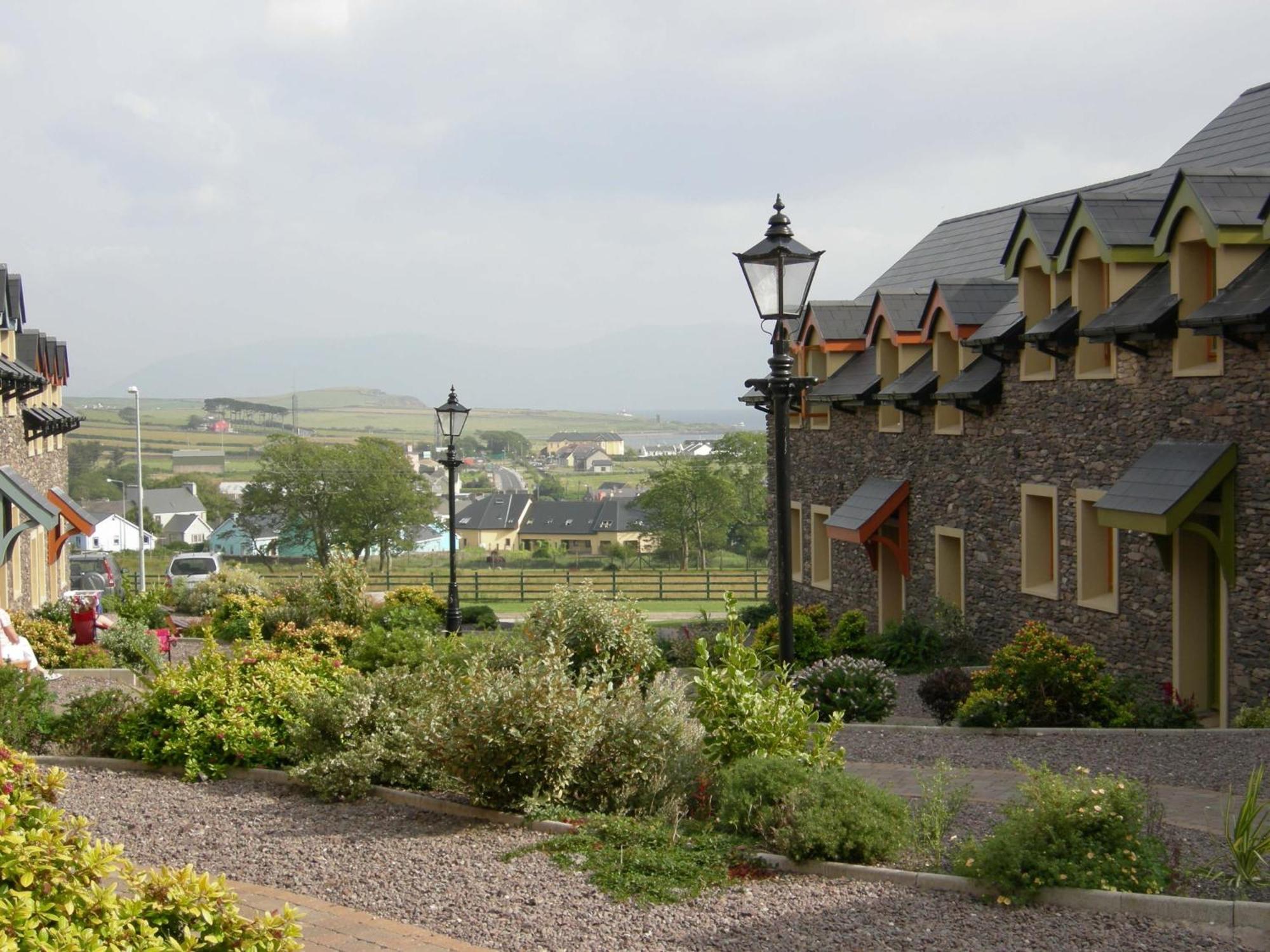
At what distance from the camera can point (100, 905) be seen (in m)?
4.23

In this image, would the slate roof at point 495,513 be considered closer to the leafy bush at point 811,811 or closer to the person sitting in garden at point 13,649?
the person sitting in garden at point 13,649

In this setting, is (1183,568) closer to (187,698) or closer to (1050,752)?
(1050,752)

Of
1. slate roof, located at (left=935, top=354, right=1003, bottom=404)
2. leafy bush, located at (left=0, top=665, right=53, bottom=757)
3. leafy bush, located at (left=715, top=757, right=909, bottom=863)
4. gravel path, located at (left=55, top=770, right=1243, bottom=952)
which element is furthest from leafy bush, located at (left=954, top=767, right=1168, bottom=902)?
slate roof, located at (left=935, top=354, right=1003, bottom=404)

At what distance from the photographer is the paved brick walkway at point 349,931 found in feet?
19.7

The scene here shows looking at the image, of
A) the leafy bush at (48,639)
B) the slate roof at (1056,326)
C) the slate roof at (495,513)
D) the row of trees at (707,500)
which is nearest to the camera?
A: the slate roof at (1056,326)

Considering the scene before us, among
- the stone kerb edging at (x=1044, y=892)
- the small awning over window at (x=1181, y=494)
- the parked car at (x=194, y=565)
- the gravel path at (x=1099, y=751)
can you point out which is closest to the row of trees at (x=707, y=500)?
the parked car at (x=194, y=565)

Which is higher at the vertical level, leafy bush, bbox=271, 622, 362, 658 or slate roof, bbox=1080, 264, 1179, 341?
slate roof, bbox=1080, 264, 1179, 341

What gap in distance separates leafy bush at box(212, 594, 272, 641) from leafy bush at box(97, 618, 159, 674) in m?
2.63

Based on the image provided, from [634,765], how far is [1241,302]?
320 inches

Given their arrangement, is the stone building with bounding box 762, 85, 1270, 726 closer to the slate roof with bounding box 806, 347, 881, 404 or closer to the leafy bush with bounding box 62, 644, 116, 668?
the slate roof with bounding box 806, 347, 881, 404

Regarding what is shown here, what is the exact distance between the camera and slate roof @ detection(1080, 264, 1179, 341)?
13.3 meters

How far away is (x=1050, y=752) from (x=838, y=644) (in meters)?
10.0

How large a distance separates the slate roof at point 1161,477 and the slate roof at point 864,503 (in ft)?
23.0

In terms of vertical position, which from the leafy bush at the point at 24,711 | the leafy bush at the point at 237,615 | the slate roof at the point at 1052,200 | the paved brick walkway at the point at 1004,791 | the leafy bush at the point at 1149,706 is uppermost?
the slate roof at the point at 1052,200
